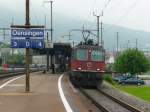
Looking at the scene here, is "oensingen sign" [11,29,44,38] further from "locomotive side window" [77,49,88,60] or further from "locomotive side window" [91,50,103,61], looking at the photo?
"locomotive side window" [91,50,103,61]

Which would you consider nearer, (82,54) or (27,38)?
(27,38)

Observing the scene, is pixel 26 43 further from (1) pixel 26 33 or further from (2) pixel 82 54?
(2) pixel 82 54

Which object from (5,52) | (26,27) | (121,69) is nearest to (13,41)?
(26,27)

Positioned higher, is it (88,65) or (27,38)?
(27,38)

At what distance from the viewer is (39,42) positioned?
2884 centimetres

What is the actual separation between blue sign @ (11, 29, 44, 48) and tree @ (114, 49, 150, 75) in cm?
8423

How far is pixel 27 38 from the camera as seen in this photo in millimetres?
28875

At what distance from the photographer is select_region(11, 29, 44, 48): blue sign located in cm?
2875

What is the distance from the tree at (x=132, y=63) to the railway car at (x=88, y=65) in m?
74.1

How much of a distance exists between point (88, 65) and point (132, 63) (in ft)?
248

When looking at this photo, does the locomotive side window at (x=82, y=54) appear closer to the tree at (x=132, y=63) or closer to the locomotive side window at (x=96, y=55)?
the locomotive side window at (x=96, y=55)

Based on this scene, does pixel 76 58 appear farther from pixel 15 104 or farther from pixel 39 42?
pixel 15 104

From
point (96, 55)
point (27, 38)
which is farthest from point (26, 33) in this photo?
point (96, 55)

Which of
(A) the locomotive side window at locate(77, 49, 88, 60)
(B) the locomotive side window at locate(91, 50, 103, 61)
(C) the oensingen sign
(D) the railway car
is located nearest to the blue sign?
A: (C) the oensingen sign
